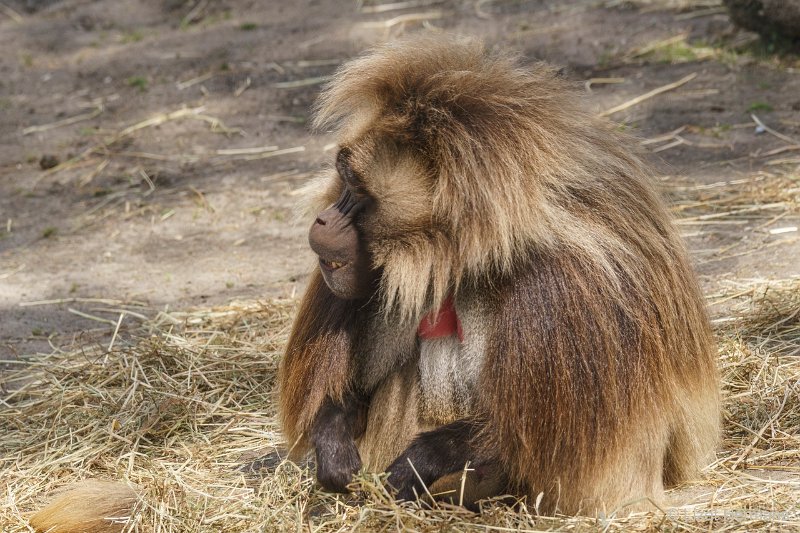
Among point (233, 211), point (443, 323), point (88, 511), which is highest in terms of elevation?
point (443, 323)

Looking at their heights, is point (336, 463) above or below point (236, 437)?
above

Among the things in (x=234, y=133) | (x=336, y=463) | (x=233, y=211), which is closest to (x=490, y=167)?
(x=336, y=463)

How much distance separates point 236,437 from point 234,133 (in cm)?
410

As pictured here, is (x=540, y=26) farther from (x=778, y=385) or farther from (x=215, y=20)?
(x=778, y=385)

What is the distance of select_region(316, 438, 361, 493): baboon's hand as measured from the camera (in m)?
3.51

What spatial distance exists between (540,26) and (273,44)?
2435mm

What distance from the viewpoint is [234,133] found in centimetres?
805

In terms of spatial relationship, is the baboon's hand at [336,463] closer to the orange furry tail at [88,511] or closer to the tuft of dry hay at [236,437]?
the tuft of dry hay at [236,437]

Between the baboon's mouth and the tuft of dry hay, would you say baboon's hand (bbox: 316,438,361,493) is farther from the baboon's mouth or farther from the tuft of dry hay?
the baboon's mouth

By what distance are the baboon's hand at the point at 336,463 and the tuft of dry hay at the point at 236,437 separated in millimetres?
69

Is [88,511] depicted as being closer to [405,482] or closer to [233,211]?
[405,482]

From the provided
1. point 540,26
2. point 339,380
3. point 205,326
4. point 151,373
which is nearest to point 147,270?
point 205,326

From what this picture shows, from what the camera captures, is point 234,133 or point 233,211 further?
point 234,133

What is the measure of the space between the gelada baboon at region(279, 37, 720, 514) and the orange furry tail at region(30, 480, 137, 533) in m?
0.73
